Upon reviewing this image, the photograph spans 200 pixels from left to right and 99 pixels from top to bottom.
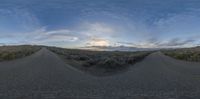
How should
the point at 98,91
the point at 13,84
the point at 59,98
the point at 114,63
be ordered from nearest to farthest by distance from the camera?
the point at 59,98, the point at 98,91, the point at 13,84, the point at 114,63

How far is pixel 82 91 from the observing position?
13625mm

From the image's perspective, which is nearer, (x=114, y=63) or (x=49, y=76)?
(x=49, y=76)

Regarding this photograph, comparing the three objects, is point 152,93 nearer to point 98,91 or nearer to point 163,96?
point 163,96

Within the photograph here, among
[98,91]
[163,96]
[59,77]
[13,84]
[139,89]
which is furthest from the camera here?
[59,77]

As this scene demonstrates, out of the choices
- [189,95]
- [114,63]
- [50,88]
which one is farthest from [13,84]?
[114,63]

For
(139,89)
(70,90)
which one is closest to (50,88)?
(70,90)

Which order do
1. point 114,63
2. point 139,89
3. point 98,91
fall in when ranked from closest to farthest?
1. point 98,91
2. point 139,89
3. point 114,63

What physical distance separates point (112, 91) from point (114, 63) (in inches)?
550

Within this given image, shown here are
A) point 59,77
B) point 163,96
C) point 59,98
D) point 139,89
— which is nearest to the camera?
point 59,98

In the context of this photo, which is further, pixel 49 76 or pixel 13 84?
pixel 49 76

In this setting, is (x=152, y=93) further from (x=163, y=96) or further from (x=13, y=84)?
(x=13, y=84)

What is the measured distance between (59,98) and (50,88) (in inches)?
103

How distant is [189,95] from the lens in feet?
41.3

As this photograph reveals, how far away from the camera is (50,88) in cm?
1423
